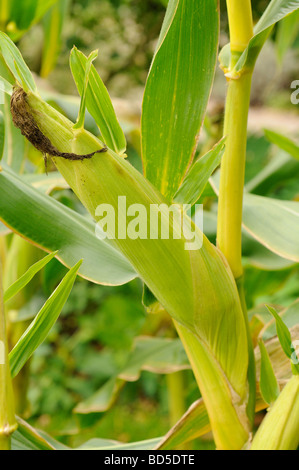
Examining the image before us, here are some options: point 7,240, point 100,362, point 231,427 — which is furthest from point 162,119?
point 100,362

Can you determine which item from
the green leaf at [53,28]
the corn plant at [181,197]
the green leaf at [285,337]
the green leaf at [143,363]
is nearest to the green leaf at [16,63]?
the corn plant at [181,197]

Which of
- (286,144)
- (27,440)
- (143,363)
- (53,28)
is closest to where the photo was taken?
(27,440)

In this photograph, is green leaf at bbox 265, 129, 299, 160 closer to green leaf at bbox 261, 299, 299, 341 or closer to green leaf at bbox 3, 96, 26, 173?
green leaf at bbox 261, 299, 299, 341

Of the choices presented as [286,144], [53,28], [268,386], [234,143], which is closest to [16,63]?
[234,143]

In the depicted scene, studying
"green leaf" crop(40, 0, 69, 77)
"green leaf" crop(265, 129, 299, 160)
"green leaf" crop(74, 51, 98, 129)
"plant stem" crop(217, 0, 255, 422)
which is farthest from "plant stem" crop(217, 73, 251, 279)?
"green leaf" crop(40, 0, 69, 77)

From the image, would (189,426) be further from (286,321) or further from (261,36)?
(261,36)
